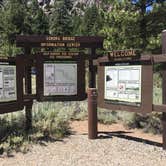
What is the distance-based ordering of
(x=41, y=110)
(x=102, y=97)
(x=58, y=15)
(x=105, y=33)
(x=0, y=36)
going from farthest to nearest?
(x=58, y=15)
(x=0, y=36)
(x=105, y=33)
(x=41, y=110)
(x=102, y=97)

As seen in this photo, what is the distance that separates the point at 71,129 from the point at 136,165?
3.37 meters

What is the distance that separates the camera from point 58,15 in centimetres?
8575

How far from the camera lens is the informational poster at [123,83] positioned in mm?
9162

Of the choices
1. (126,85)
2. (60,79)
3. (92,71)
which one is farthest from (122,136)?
(60,79)

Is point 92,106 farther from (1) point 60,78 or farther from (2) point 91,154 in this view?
(2) point 91,154

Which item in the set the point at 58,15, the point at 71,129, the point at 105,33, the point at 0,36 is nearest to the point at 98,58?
the point at 71,129

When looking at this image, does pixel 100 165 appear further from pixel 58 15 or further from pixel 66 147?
pixel 58 15

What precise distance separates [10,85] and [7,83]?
0.10 metres

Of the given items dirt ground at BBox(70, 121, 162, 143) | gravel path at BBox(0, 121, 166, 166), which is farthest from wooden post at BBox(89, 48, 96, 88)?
gravel path at BBox(0, 121, 166, 166)

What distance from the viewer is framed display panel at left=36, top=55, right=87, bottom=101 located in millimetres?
10578

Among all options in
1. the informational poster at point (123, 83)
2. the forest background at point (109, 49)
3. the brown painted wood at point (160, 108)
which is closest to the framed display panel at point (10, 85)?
the forest background at point (109, 49)

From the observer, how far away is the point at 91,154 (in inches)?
332

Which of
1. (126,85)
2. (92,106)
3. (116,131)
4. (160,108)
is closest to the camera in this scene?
(160,108)

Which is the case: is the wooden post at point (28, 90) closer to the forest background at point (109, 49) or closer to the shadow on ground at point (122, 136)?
the forest background at point (109, 49)
